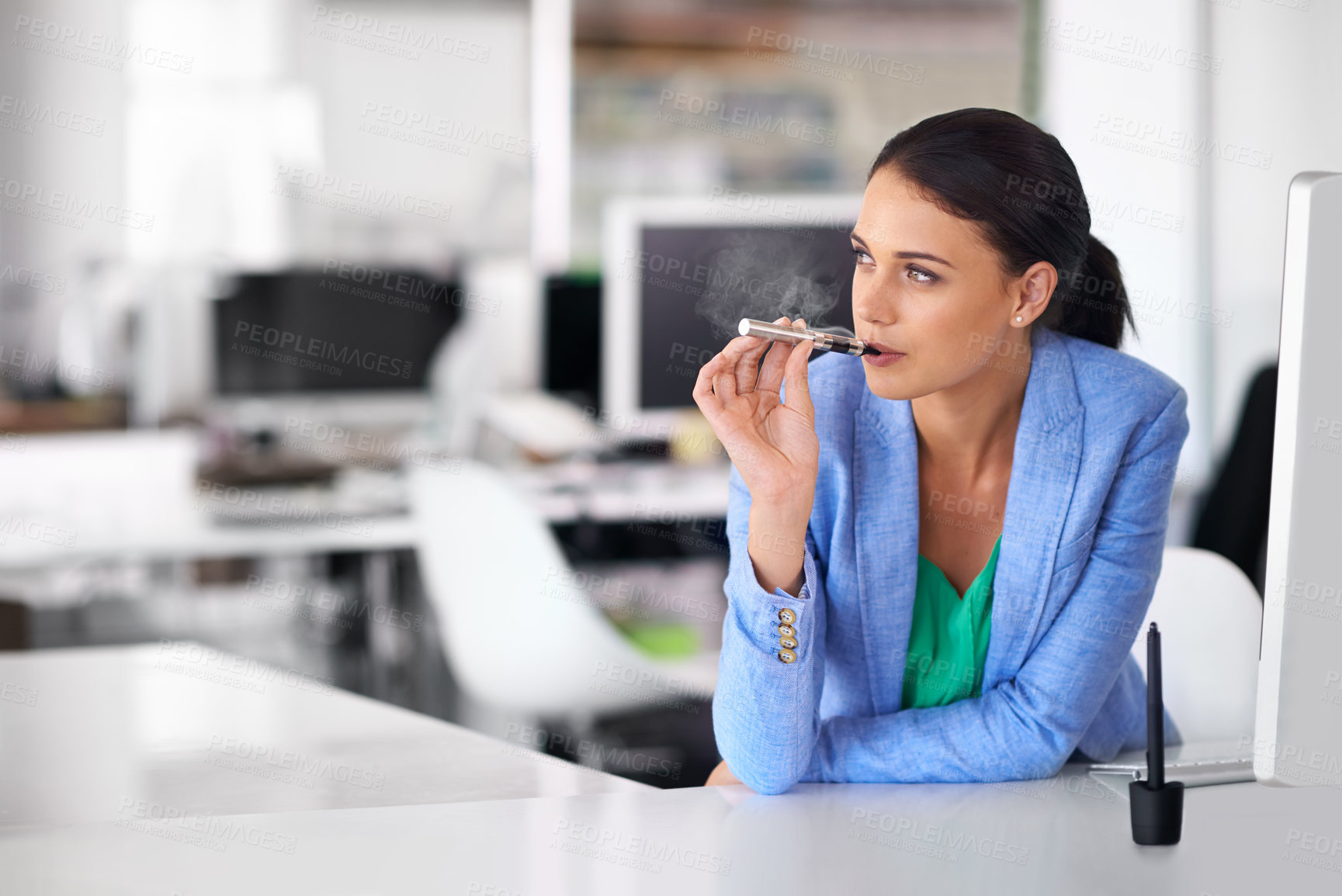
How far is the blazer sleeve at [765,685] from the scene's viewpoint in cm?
108

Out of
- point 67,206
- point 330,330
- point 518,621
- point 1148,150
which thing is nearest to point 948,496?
point 518,621

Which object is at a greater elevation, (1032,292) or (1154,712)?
(1032,292)

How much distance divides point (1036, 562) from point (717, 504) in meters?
1.67

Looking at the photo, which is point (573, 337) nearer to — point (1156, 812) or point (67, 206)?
point (67, 206)

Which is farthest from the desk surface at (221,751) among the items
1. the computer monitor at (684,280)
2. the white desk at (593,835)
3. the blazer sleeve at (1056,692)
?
the computer monitor at (684,280)

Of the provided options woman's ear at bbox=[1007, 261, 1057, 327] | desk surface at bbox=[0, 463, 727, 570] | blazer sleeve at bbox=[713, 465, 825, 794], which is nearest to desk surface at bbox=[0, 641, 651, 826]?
blazer sleeve at bbox=[713, 465, 825, 794]

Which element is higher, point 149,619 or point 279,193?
point 279,193

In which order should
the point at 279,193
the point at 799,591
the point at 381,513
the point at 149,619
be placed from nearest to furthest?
the point at 799,591, the point at 381,513, the point at 149,619, the point at 279,193

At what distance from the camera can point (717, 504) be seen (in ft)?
9.28

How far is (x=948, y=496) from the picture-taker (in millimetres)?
1288

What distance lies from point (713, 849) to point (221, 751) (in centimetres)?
66

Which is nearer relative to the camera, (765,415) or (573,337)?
(765,415)

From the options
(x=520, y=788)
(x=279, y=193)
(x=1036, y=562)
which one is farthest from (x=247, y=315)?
(x=1036, y=562)

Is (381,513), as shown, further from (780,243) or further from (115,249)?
(115,249)
